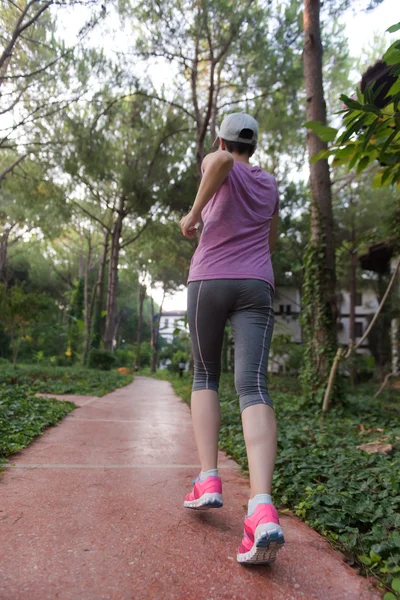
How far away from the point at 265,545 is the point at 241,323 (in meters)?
0.74

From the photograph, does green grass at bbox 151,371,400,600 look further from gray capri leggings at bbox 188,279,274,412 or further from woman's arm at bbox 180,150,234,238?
woman's arm at bbox 180,150,234,238

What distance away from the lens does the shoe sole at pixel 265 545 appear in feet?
4.03

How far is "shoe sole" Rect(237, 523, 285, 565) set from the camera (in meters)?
1.23

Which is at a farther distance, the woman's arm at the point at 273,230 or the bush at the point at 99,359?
the bush at the point at 99,359

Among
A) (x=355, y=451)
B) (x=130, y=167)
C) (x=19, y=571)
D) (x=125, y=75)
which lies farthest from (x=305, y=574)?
(x=130, y=167)

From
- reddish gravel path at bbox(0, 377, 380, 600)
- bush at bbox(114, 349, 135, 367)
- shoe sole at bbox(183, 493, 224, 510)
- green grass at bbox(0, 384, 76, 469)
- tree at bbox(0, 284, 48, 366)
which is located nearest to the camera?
reddish gravel path at bbox(0, 377, 380, 600)

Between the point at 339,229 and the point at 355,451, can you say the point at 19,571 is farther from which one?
the point at 339,229

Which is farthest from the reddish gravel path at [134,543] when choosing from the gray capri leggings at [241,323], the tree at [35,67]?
the tree at [35,67]

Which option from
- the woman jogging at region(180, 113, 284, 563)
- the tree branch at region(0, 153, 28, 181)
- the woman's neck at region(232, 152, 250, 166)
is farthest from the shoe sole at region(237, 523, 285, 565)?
the tree branch at region(0, 153, 28, 181)

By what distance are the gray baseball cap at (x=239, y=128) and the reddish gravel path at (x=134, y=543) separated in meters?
1.54

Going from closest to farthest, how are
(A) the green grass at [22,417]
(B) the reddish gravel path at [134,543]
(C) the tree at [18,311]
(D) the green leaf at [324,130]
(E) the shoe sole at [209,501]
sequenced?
(B) the reddish gravel path at [134,543] < (E) the shoe sole at [209,501] < (D) the green leaf at [324,130] < (A) the green grass at [22,417] < (C) the tree at [18,311]

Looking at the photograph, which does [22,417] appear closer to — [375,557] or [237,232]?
[237,232]

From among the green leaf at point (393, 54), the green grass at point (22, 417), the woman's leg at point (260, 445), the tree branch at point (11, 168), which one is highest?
the tree branch at point (11, 168)

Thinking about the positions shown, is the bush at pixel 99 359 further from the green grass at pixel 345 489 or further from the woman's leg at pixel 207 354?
the woman's leg at pixel 207 354
